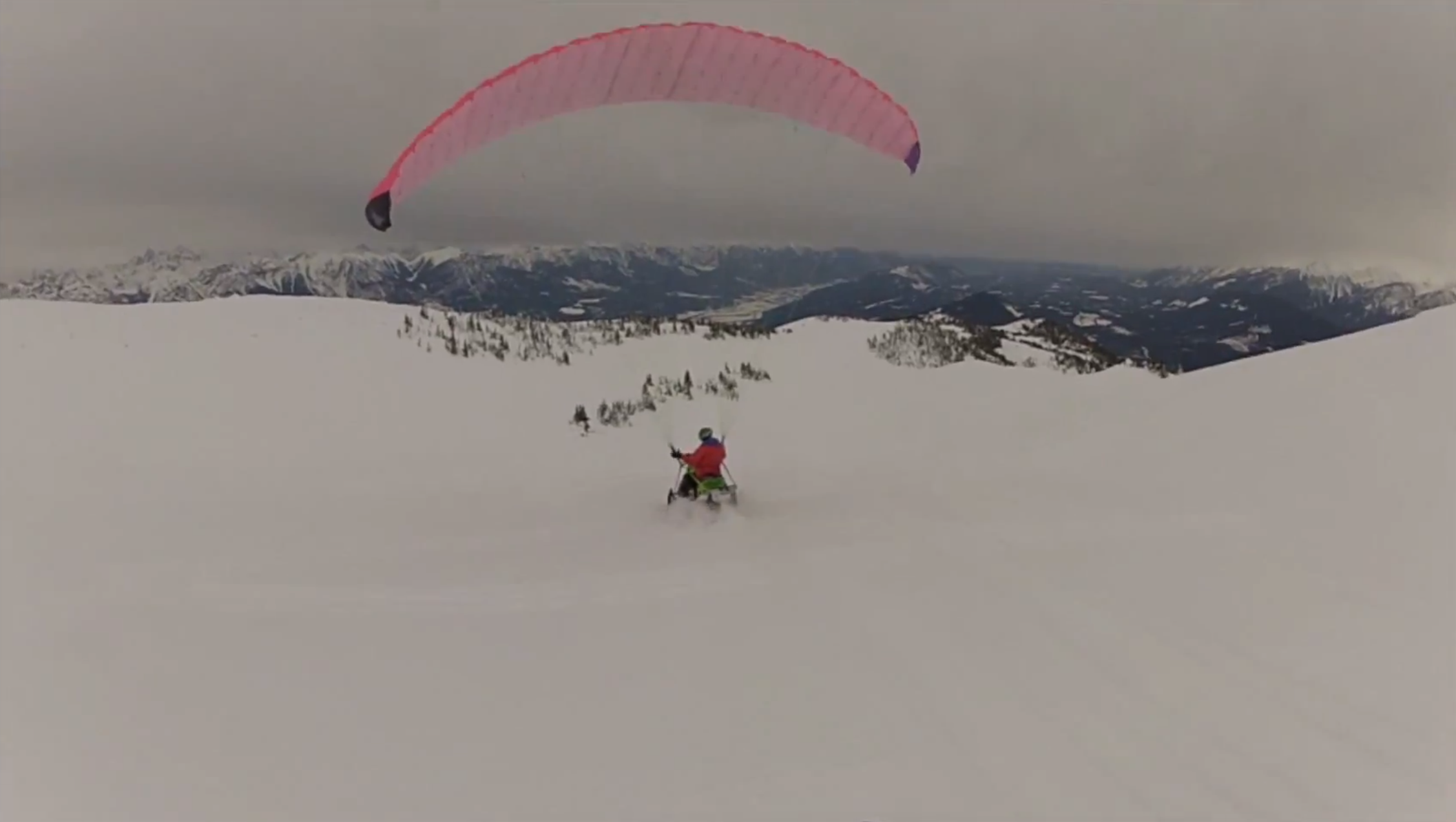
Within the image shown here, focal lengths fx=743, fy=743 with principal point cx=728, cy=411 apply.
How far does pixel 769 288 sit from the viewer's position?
940 cm

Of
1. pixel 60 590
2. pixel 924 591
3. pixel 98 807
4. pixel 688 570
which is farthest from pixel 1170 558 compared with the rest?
pixel 60 590

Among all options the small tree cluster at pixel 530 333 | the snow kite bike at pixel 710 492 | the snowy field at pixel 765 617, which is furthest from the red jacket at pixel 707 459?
the small tree cluster at pixel 530 333

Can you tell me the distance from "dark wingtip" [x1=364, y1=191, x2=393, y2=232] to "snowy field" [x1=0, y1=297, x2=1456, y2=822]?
272 centimetres

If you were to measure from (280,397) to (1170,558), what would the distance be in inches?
485

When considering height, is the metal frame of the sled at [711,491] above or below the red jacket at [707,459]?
below

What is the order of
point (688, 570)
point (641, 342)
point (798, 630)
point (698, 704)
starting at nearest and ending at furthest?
1. point (698, 704)
2. point (798, 630)
3. point (688, 570)
4. point (641, 342)

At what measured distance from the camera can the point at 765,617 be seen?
5.18 meters

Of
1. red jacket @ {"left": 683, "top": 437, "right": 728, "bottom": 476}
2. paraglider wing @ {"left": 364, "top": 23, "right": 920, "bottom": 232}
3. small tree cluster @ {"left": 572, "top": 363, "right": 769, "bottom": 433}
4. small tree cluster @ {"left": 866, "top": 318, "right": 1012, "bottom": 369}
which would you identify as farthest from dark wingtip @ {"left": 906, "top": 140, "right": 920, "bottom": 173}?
small tree cluster @ {"left": 866, "top": 318, "right": 1012, "bottom": 369}

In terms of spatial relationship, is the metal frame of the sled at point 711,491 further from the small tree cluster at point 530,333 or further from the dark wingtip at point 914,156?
the small tree cluster at point 530,333

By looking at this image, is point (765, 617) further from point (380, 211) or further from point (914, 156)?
point (914, 156)

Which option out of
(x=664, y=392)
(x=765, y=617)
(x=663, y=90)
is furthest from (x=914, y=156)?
(x=664, y=392)

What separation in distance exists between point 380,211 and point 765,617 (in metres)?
3.79

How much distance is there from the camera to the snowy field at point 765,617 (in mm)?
3455

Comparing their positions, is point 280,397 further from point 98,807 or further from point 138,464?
point 98,807
